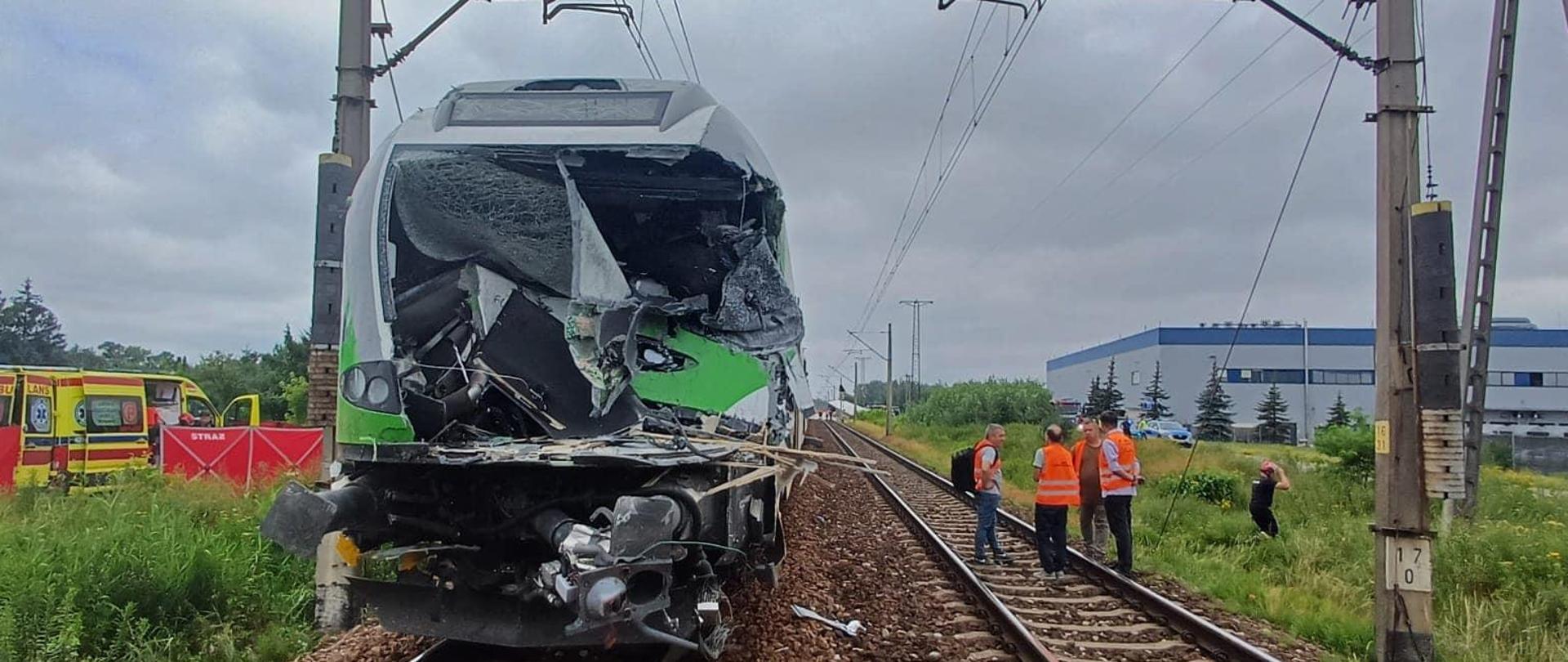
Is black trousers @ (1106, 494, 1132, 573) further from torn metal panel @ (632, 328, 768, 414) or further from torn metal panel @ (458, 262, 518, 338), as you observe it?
torn metal panel @ (458, 262, 518, 338)

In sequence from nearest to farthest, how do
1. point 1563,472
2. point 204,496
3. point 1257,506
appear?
point 204,496, point 1257,506, point 1563,472

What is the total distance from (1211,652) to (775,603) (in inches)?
115

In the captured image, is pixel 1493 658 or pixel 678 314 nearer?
pixel 678 314

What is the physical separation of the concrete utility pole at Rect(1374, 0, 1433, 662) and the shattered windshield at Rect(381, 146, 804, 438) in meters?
4.10

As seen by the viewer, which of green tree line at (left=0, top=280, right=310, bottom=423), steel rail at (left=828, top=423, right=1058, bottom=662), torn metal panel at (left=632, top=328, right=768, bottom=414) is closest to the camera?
torn metal panel at (left=632, top=328, right=768, bottom=414)

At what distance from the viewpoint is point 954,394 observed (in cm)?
5028

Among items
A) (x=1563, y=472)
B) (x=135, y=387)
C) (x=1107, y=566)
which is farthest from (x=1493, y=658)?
(x=1563, y=472)

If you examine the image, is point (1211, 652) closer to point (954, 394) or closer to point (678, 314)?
point (678, 314)

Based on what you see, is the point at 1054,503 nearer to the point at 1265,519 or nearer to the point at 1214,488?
the point at 1265,519

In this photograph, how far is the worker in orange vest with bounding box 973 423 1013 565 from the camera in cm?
991

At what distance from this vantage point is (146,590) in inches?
250

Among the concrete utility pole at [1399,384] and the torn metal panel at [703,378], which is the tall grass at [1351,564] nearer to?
the concrete utility pole at [1399,384]

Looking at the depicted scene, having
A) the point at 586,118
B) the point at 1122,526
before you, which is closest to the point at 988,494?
the point at 1122,526

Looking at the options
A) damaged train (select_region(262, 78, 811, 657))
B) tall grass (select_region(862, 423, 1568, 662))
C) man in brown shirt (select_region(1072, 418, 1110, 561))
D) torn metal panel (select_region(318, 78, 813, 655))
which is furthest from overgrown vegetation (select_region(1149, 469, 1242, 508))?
torn metal panel (select_region(318, 78, 813, 655))
